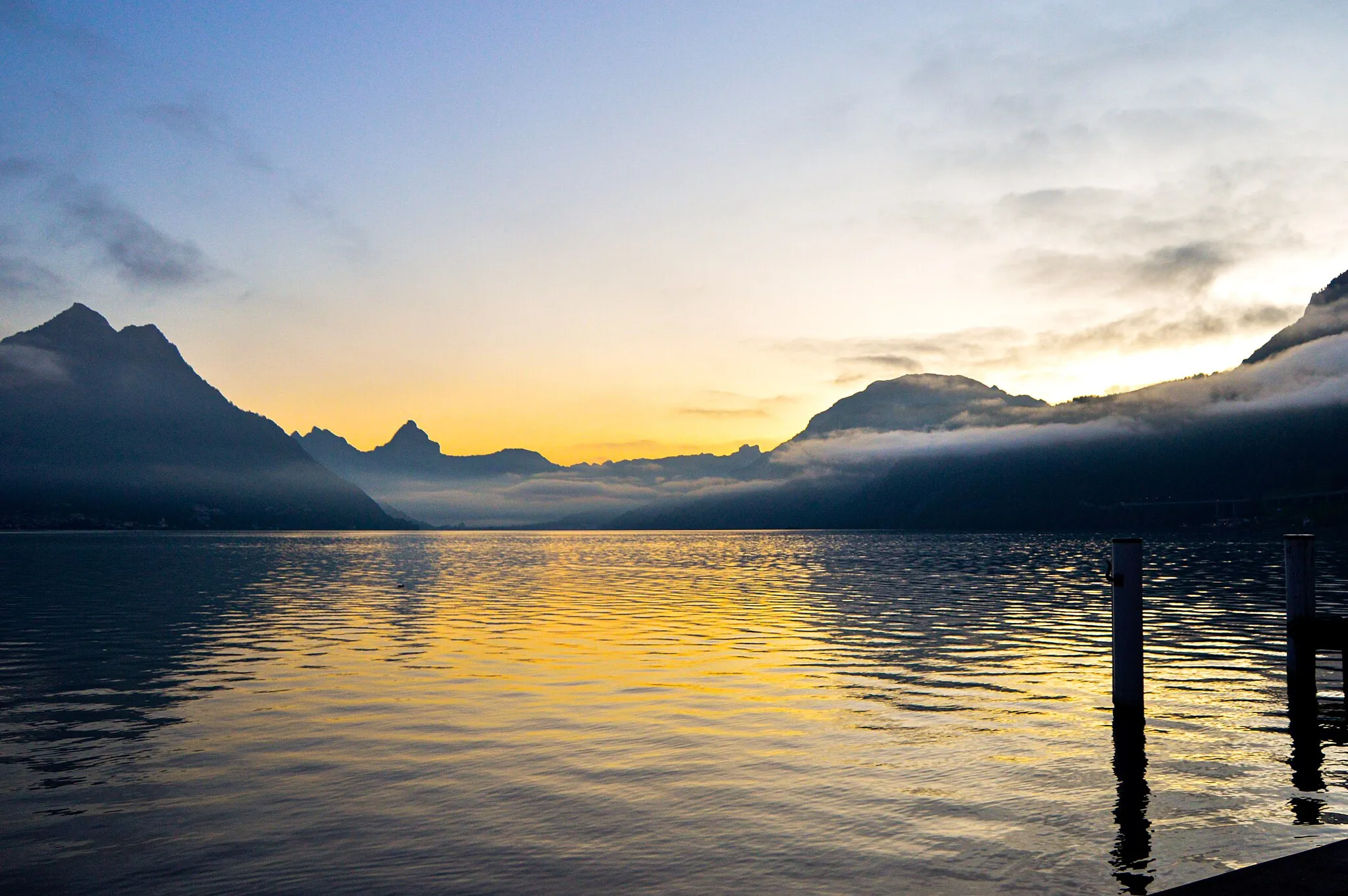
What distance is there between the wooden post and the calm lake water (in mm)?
786

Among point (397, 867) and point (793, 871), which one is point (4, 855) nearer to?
point (397, 867)

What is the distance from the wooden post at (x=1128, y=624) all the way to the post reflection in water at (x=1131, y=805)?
1.14 ft

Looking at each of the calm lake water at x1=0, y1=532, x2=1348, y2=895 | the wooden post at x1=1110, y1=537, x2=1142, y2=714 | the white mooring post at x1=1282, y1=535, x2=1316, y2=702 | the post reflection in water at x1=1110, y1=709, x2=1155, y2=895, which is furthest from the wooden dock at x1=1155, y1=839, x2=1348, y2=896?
the white mooring post at x1=1282, y1=535, x2=1316, y2=702

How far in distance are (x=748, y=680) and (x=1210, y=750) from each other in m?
11.8

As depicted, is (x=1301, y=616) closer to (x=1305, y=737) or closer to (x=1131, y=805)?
(x=1305, y=737)

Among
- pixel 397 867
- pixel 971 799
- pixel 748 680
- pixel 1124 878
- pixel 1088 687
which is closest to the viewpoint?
A: pixel 1124 878

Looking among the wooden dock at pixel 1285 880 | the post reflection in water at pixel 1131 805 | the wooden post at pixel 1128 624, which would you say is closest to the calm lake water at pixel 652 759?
the post reflection in water at pixel 1131 805

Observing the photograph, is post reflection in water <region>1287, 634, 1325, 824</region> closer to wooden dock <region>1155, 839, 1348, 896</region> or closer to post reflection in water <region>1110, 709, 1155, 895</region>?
post reflection in water <region>1110, 709, 1155, 895</region>

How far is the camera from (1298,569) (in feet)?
65.5

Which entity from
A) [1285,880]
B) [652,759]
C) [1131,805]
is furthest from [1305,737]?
[1285,880]

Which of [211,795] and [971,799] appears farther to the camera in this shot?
[211,795]

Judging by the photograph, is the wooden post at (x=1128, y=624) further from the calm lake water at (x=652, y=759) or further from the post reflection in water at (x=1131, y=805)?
the calm lake water at (x=652, y=759)

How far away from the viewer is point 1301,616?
66.3 feet

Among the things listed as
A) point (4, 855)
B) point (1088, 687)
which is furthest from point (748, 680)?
point (4, 855)
